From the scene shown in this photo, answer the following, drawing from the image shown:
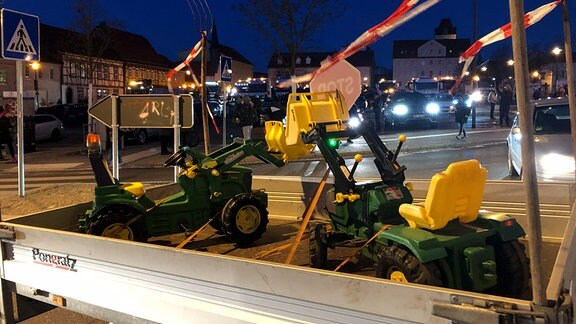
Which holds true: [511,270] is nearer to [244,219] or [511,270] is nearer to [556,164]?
[244,219]

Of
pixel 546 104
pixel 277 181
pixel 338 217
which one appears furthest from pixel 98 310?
pixel 546 104

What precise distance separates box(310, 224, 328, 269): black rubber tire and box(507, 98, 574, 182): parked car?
4028 mm

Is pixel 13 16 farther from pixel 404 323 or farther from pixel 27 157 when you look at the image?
pixel 27 157

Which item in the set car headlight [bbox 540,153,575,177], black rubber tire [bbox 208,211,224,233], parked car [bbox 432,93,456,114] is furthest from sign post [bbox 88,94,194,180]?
parked car [bbox 432,93,456,114]

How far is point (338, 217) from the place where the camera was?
16.9 ft

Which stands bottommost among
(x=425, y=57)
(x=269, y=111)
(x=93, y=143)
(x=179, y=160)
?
(x=179, y=160)

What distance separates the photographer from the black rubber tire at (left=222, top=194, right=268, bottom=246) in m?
6.05

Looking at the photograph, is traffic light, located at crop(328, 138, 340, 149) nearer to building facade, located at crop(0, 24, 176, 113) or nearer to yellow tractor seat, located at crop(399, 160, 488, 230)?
yellow tractor seat, located at crop(399, 160, 488, 230)

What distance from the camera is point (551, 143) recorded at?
9.02m

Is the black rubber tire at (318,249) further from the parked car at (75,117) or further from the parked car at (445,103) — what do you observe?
the parked car at (75,117)

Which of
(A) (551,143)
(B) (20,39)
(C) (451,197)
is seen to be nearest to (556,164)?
(A) (551,143)

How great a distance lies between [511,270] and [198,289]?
262 cm

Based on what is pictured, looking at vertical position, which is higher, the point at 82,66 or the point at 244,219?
the point at 82,66

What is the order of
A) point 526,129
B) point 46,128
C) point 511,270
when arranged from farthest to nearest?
point 46,128
point 511,270
point 526,129
